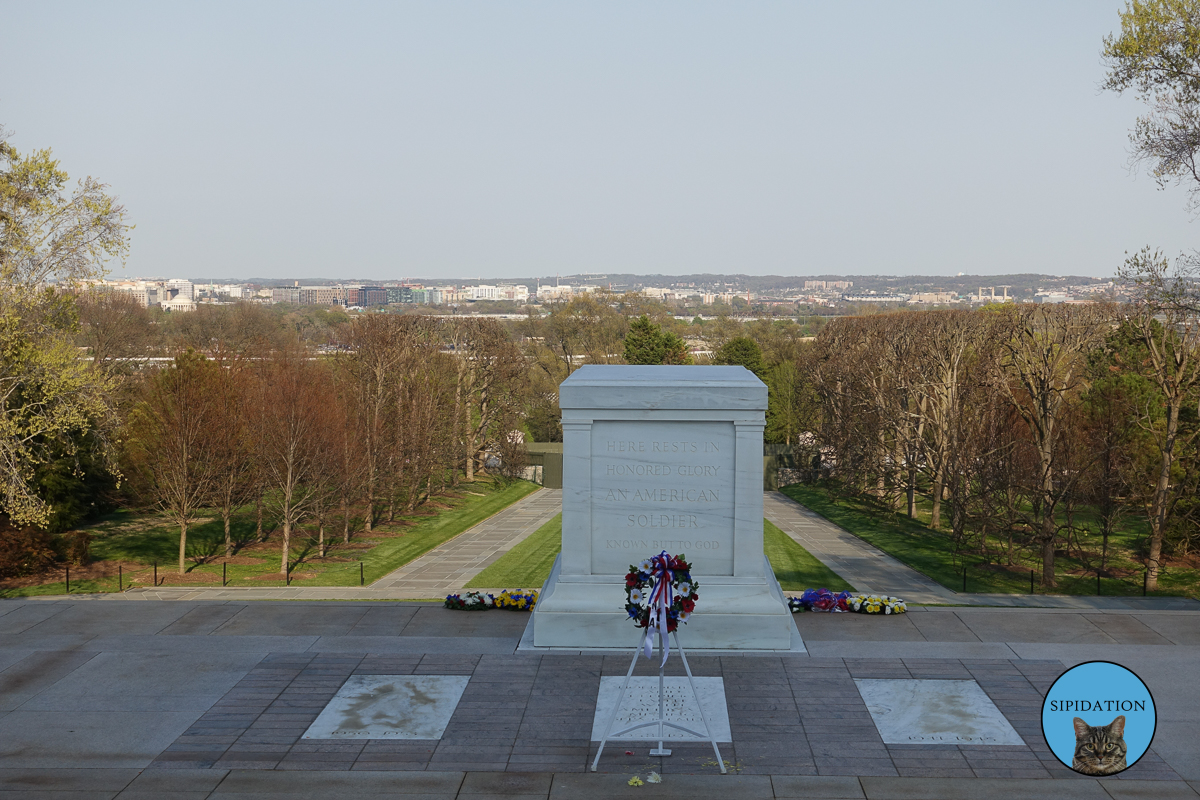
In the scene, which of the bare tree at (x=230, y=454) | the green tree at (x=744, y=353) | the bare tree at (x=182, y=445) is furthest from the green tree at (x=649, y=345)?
the bare tree at (x=182, y=445)

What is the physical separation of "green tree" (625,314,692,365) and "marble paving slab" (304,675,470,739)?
66928mm

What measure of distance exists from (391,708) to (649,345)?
6944 cm

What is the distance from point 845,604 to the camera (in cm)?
1561

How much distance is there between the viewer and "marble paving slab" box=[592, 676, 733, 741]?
1066 cm

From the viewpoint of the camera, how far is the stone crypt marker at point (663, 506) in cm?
1330

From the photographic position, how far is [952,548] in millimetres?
35312

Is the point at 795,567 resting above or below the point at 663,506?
below

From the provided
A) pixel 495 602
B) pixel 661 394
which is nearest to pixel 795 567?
pixel 495 602

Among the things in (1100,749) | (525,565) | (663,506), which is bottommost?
(525,565)

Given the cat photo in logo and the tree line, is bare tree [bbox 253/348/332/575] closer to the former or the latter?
the tree line

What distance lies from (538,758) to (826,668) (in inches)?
176

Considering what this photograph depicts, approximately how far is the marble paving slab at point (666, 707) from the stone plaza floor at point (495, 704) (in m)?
0.14

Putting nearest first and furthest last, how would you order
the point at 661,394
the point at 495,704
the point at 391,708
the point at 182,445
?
1. the point at 391,708
2. the point at 495,704
3. the point at 661,394
4. the point at 182,445

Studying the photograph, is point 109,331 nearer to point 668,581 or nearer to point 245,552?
point 245,552
